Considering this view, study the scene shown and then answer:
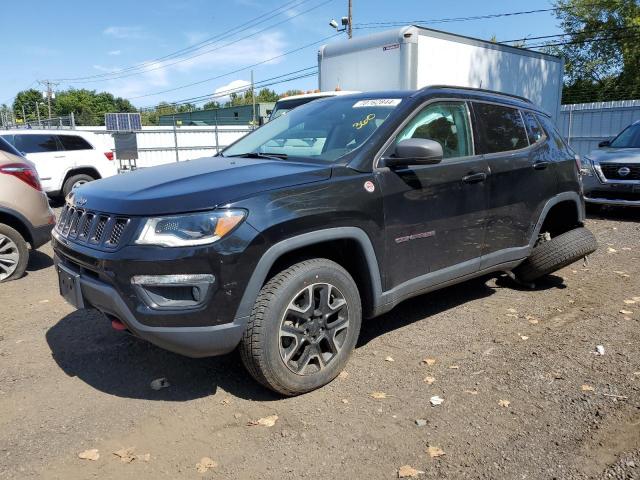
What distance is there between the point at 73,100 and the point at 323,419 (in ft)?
367

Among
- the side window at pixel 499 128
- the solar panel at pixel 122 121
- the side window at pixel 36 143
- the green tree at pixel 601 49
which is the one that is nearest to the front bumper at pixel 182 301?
the side window at pixel 499 128

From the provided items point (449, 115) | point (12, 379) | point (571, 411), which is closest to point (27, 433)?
point (12, 379)

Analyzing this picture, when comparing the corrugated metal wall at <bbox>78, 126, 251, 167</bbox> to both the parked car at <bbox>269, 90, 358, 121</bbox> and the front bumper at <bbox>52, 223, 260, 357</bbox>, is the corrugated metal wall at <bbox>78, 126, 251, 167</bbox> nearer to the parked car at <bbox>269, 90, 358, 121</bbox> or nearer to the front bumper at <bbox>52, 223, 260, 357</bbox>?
the parked car at <bbox>269, 90, 358, 121</bbox>

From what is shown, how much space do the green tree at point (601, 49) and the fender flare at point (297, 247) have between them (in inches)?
1427

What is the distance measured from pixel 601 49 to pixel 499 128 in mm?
40184

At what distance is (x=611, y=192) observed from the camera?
9.16m

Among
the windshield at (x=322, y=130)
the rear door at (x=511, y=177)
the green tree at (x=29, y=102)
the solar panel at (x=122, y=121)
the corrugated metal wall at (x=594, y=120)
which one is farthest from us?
the green tree at (x=29, y=102)

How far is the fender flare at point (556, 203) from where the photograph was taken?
4727 mm

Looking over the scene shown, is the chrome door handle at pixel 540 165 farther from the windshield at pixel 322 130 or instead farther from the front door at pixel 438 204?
the windshield at pixel 322 130

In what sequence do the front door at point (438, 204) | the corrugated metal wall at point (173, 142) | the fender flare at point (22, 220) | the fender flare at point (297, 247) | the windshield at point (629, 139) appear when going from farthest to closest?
the corrugated metal wall at point (173, 142) < the windshield at point (629, 139) < the fender flare at point (22, 220) < the front door at point (438, 204) < the fender flare at point (297, 247)

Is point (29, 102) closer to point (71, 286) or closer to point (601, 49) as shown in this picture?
point (601, 49)

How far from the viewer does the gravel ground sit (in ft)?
8.61

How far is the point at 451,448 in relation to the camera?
2.72 m

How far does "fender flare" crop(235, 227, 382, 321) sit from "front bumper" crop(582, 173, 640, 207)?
6.73m
